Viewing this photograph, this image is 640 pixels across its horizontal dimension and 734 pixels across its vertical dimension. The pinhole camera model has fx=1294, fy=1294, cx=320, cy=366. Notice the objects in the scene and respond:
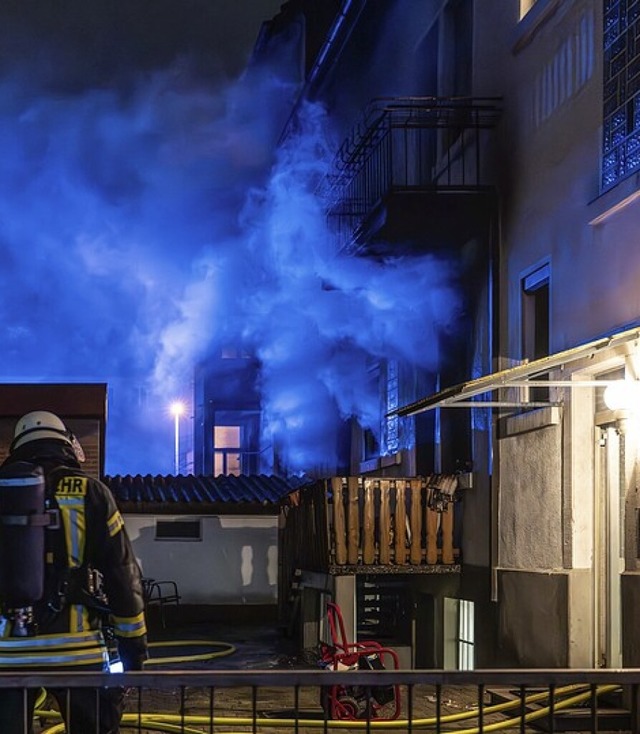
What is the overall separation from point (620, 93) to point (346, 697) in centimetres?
550

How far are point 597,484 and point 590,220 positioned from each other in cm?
235

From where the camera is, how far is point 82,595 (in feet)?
20.4

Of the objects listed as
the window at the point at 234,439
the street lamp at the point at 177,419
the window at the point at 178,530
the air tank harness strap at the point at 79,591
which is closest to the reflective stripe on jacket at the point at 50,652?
the air tank harness strap at the point at 79,591

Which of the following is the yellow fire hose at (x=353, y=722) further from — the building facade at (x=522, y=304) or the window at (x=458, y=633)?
the window at (x=458, y=633)

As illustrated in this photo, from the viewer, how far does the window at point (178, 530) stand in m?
24.1

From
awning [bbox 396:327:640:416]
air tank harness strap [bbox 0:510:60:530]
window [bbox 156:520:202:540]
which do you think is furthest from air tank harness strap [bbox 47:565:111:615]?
window [bbox 156:520:202:540]

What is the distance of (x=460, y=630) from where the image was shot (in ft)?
52.4

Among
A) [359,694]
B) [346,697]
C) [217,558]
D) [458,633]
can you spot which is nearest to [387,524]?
[458,633]

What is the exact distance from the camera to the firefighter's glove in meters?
6.14

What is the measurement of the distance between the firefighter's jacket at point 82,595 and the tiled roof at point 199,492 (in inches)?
646

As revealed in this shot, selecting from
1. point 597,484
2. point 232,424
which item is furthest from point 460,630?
point 232,424

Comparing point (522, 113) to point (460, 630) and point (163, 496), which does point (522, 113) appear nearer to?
point (460, 630)

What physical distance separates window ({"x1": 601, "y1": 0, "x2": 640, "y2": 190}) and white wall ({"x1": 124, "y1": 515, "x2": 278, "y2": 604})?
14.2 metres

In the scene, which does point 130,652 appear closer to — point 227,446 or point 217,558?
point 217,558
